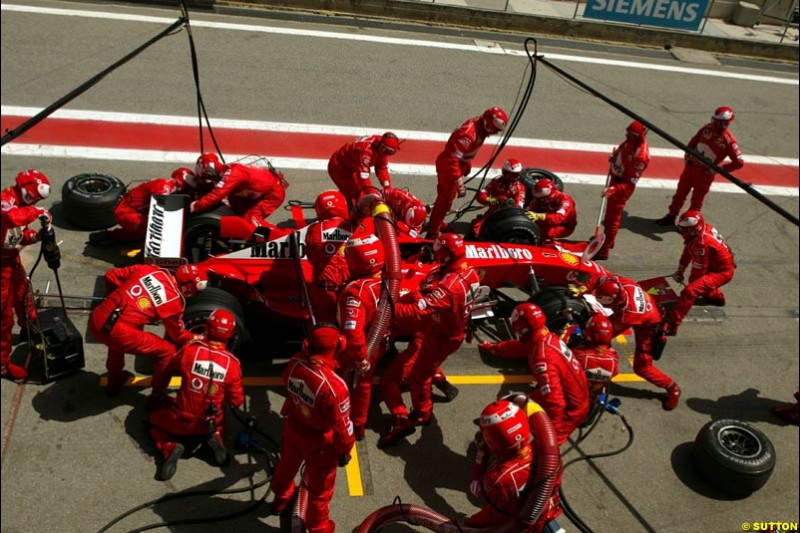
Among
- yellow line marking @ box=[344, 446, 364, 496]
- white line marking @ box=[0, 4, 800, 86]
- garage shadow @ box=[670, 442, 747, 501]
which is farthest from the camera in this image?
white line marking @ box=[0, 4, 800, 86]

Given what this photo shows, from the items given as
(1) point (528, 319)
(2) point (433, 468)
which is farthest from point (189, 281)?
(1) point (528, 319)

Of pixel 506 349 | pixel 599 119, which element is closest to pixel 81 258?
pixel 506 349

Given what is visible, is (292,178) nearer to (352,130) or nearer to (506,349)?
(352,130)

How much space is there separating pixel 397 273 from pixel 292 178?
4.93 metres

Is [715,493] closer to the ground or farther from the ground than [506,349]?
closer to the ground

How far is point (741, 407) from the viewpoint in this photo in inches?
321

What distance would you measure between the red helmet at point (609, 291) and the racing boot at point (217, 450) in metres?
4.02

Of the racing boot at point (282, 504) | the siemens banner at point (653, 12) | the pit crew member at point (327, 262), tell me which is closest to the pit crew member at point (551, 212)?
the pit crew member at point (327, 262)

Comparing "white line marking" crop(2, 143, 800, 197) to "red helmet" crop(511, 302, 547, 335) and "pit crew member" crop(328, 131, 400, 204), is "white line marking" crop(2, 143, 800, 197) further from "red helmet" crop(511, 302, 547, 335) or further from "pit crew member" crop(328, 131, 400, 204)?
"red helmet" crop(511, 302, 547, 335)

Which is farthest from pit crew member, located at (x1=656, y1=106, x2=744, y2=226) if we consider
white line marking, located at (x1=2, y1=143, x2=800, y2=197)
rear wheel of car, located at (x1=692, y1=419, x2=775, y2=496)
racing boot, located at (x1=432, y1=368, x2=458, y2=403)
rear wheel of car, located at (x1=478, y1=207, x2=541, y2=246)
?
racing boot, located at (x1=432, y1=368, x2=458, y2=403)

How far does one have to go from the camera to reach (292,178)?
11.1 meters

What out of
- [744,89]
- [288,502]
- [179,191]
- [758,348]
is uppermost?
[744,89]

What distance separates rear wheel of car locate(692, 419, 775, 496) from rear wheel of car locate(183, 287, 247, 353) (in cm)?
465

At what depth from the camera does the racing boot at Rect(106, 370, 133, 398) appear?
6871mm
